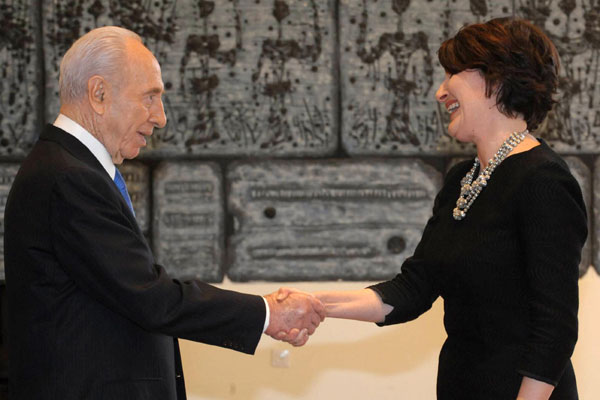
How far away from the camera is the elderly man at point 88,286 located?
5.68 ft

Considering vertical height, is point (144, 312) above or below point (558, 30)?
below

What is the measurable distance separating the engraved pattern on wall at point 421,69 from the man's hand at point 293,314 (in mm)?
1303

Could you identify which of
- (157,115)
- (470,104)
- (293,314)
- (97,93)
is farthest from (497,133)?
(97,93)

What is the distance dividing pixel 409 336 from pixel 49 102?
1893mm

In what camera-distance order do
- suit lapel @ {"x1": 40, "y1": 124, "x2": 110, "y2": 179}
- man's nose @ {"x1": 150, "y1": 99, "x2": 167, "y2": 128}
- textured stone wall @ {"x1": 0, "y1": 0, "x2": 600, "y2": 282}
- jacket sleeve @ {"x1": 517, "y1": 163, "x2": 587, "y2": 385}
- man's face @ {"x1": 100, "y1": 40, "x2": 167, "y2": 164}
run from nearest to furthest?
jacket sleeve @ {"x1": 517, "y1": 163, "x2": 587, "y2": 385} < suit lapel @ {"x1": 40, "y1": 124, "x2": 110, "y2": 179} < man's face @ {"x1": 100, "y1": 40, "x2": 167, "y2": 164} < man's nose @ {"x1": 150, "y1": 99, "x2": 167, "y2": 128} < textured stone wall @ {"x1": 0, "y1": 0, "x2": 600, "y2": 282}

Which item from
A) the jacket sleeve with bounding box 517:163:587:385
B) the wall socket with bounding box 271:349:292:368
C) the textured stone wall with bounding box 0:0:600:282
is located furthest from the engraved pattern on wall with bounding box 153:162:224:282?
the jacket sleeve with bounding box 517:163:587:385

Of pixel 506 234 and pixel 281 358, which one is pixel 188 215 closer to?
pixel 281 358

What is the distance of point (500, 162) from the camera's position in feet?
6.21

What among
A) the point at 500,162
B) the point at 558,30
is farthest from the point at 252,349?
the point at 558,30

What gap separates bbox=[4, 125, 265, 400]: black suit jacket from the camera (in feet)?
5.67

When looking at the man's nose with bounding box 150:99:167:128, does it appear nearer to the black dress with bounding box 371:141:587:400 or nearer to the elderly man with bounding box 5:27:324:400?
the elderly man with bounding box 5:27:324:400

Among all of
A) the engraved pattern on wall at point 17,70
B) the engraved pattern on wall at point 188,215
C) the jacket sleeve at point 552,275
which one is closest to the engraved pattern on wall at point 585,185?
the engraved pattern on wall at point 188,215

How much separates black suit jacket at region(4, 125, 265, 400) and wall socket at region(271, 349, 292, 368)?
5.41 ft

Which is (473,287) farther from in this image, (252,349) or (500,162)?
(252,349)
